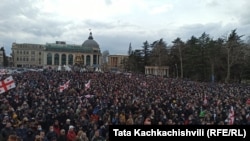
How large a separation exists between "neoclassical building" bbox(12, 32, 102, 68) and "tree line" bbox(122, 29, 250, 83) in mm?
91318

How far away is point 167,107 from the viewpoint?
2192 cm

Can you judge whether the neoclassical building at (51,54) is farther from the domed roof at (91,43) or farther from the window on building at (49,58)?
the domed roof at (91,43)

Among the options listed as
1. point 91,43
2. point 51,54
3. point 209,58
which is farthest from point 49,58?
point 209,58

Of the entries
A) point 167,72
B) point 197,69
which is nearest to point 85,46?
point 167,72

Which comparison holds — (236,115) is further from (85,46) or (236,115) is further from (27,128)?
(85,46)

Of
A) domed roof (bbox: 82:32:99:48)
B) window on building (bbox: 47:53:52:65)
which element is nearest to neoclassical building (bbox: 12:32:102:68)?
window on building (bbox: 47:53:52:65)

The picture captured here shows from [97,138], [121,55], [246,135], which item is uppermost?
[121,55]

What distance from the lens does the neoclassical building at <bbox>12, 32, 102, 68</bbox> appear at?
581ft

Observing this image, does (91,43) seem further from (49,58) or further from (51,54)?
(49,58)

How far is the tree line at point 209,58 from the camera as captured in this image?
223 ft

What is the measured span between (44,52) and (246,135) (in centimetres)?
17334

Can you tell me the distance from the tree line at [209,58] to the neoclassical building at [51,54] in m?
91.3

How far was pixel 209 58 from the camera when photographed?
7181 centimetres

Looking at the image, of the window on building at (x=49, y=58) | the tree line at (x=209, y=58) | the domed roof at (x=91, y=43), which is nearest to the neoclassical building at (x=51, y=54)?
the window on building at (x=49, y=58)
